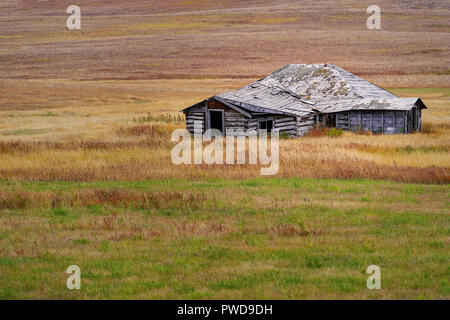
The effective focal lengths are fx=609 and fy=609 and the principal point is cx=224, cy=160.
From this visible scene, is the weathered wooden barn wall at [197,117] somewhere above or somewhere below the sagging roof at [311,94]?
below

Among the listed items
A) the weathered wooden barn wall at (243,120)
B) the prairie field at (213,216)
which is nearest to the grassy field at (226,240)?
the prairie field at (213,216)

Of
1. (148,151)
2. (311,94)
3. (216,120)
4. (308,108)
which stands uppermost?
(311,94)

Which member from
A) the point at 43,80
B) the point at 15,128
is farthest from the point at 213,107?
the point at 43,80

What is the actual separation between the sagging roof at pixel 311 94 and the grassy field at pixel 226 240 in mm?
17101

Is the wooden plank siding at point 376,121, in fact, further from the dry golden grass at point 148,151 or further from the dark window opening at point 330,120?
the dry golden grass at point 148,151

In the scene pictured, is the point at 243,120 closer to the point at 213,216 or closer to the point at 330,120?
the point at 330,120

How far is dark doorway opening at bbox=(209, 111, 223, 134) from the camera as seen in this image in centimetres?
3329

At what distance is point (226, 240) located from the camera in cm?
1043

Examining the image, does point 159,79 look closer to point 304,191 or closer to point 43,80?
point 43,80

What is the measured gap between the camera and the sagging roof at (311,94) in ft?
107

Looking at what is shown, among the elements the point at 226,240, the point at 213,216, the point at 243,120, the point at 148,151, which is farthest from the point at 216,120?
the point at 226,240

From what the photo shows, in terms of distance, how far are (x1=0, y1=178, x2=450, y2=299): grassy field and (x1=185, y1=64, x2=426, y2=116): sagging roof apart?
56.1 ft

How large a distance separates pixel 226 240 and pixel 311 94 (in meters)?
27.9

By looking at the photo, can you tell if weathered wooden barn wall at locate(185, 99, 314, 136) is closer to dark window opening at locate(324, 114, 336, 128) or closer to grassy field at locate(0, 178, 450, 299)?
dark window opening at locate(324, 114, 336, 128)
